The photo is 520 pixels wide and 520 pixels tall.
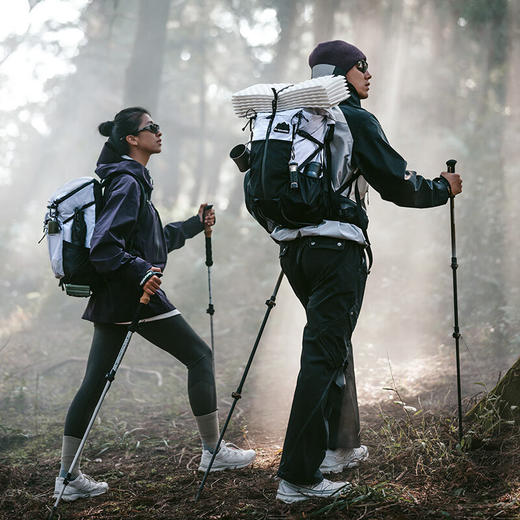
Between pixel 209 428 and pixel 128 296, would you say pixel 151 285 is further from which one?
pixel 209 428

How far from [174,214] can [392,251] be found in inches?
291

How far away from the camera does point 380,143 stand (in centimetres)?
322

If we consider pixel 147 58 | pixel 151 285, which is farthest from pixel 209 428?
pixel 147 58

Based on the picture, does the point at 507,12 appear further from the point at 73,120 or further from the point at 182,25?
the point at 73,120

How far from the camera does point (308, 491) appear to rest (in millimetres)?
3211

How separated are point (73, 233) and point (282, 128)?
1.49 metres

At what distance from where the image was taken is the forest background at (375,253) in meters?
7.19

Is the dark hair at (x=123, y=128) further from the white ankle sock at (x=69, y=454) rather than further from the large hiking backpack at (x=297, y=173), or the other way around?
the white ankle sock at (x=69, y=454)

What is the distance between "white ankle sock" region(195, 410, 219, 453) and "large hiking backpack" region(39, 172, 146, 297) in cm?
118

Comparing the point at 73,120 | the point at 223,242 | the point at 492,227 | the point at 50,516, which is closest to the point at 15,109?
the point at 73,120

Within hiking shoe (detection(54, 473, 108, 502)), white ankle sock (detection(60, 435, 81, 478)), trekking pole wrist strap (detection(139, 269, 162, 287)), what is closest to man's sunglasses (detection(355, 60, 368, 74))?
trekking pole wrist strap (detection(139, 269, 162, 287))

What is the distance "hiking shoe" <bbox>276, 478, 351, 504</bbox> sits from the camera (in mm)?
3203

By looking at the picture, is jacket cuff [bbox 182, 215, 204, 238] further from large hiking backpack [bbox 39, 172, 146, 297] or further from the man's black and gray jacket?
the man's black and gray jacket

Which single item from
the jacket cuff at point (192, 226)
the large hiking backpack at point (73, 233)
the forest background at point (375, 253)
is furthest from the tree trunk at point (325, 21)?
the large hiking backpack at point (73, 233)
